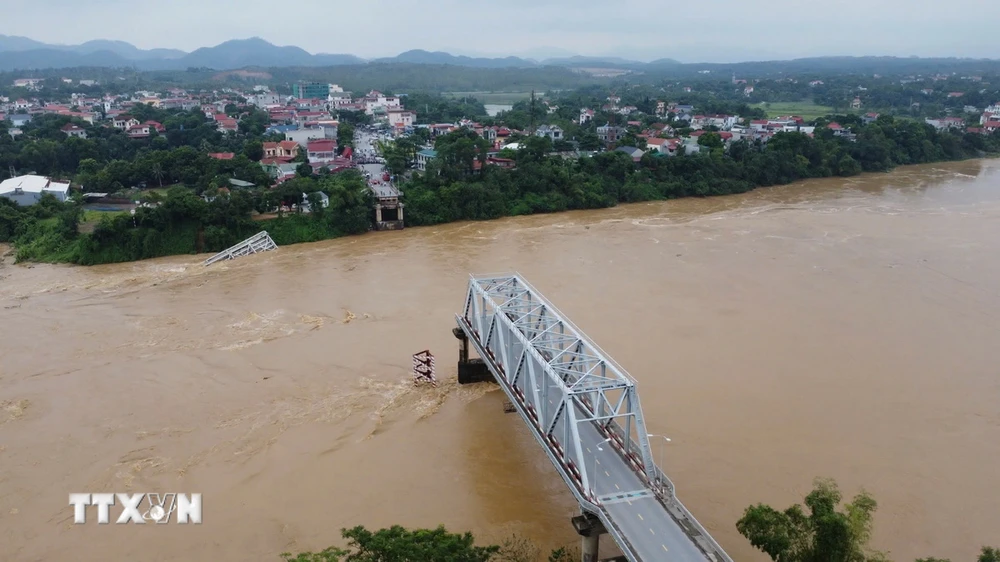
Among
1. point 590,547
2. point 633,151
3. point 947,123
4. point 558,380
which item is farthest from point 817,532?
point 947,123

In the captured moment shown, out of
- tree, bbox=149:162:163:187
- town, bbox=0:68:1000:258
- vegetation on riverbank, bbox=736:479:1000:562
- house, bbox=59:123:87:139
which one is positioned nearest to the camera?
vegetation on riverbank, bbox=736:479:1000:562

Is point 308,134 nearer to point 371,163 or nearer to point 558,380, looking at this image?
point 371,163

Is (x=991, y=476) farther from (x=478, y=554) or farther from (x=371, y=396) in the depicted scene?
(x=371, y=396)

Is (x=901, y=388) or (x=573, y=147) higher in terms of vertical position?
(x=573, y=147)

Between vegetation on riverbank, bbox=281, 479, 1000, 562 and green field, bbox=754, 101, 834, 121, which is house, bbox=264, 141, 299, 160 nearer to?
vegetation on riverbank, bbox=281, 479, 1000, 562

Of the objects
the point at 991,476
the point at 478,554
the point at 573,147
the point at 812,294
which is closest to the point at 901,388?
the point at 991,476

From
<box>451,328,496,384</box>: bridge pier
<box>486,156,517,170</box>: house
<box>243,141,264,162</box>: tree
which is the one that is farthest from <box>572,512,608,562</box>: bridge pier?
<box>243,141,264,162</box>: tree
